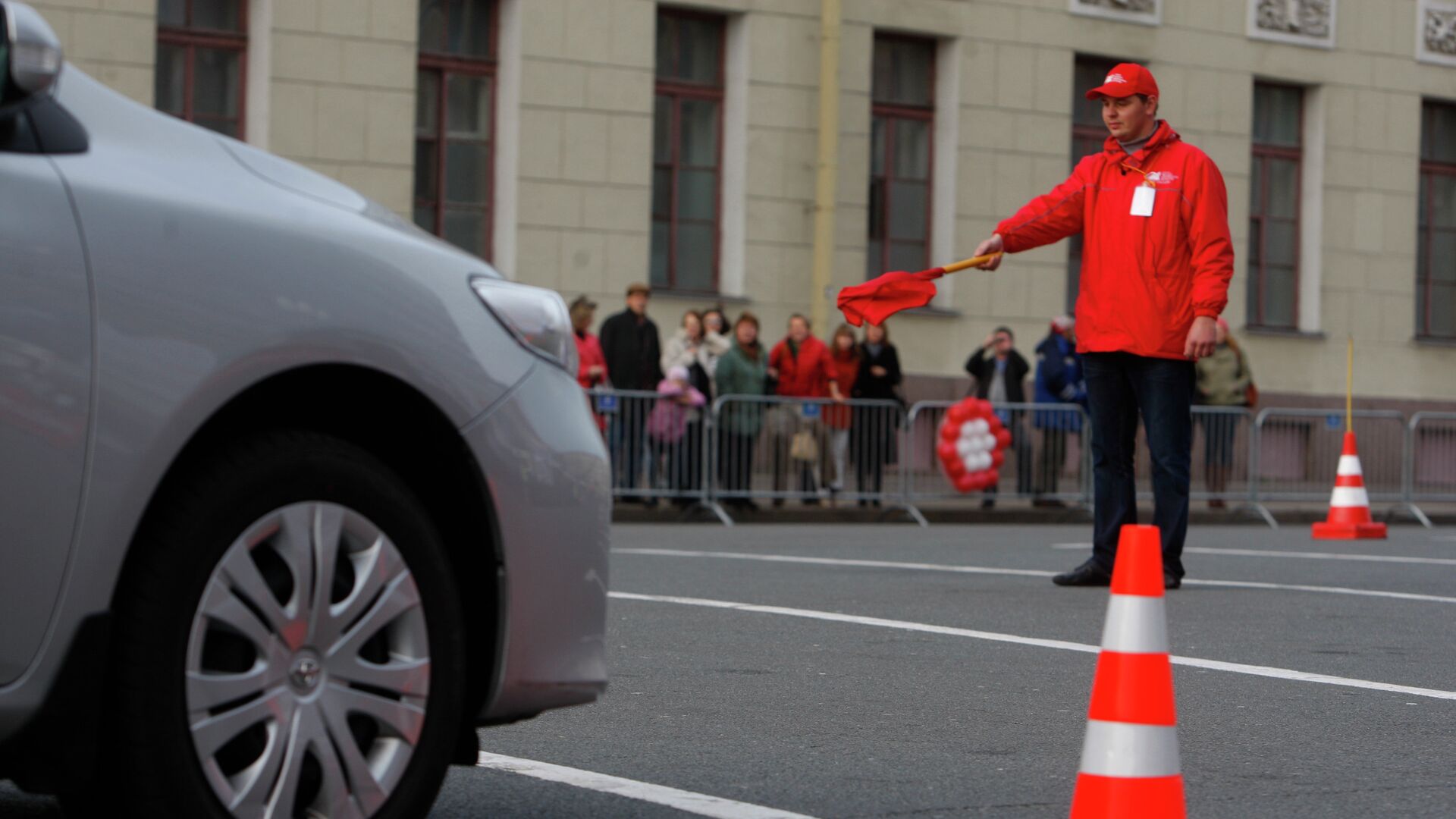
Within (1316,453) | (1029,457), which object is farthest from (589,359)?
(1316,453)

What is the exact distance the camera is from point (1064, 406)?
2031 centimetres

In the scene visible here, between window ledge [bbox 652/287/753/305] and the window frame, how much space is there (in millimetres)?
1842

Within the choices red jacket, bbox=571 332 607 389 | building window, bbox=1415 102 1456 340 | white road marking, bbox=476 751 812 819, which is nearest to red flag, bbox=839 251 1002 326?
white road marking, bbox=476 751 812 819

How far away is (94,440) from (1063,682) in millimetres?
3957

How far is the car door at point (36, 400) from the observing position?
3553mm

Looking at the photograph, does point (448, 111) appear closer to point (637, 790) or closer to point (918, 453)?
point (918, 453)

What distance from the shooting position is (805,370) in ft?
64.7

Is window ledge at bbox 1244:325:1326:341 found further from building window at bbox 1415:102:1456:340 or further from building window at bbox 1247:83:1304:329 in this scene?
building window at bbox 1415:102:1456:340

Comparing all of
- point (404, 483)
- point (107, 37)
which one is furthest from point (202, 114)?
point (404, 483)

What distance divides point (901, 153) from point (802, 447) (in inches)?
260

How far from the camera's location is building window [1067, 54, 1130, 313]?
26.1m

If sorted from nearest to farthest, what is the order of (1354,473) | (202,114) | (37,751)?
1. (37,751)
2. (1354,473)
3. (202,114)

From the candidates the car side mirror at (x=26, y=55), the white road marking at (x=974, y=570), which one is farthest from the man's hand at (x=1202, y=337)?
the car side mirror at (x=26, y=55)

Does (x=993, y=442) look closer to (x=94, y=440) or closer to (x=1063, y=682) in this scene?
(x=1063, y=682)
